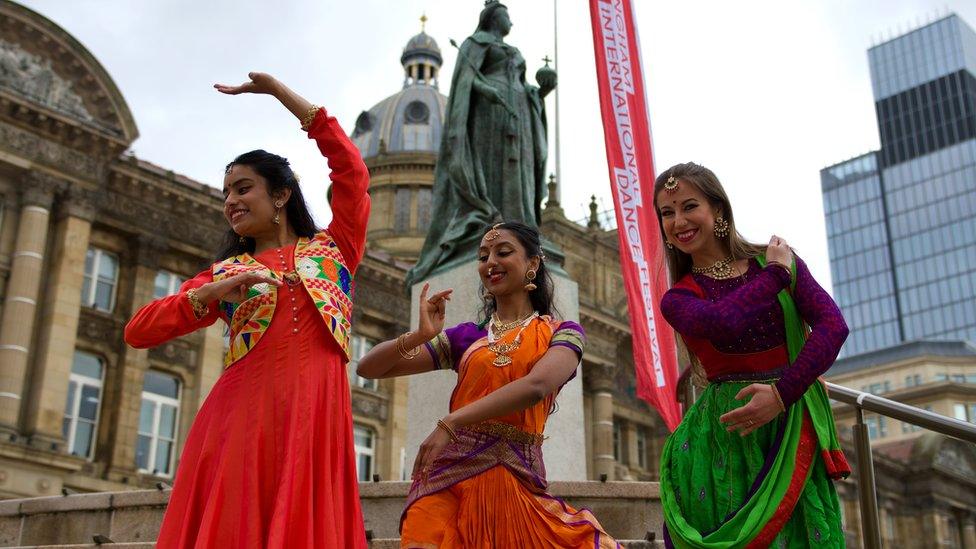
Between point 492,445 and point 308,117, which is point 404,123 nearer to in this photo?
point 308,117

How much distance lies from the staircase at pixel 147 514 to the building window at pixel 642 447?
37.0 meters

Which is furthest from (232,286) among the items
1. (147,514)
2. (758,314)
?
(147,514)

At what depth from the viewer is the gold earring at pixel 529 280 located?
4.19m

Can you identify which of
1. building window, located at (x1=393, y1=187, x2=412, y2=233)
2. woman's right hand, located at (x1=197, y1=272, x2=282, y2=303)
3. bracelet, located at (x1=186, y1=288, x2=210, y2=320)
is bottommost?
bracelet, located at (x1=186, y1=288, x2=210, y2=320)

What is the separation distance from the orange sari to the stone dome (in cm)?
4747

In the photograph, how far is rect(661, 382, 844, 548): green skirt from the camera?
311 cm

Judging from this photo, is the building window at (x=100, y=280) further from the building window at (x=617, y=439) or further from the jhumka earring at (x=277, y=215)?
the jhumka earring at (x=277, y=215)

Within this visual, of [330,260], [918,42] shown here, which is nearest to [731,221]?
[330,260]

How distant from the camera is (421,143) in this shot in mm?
52469

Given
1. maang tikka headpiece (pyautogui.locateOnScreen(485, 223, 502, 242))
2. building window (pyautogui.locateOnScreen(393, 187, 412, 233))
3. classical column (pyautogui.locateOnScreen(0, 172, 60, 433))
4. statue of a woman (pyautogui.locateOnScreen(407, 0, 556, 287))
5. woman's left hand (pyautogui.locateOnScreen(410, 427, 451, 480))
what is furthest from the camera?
building window (pyautogui.locateOnScreen(393, 187, 412, 233))

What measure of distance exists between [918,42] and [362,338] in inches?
4147

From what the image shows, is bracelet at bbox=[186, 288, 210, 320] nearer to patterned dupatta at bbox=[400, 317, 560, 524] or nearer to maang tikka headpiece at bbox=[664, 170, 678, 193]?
patterned dupatta at bbox=[400, 317, 560, 524]

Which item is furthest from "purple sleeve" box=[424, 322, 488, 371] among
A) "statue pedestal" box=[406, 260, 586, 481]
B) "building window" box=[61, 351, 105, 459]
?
"building window" box=[61, 351, 105, 459]

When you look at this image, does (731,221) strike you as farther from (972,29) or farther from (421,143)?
(972,29)
